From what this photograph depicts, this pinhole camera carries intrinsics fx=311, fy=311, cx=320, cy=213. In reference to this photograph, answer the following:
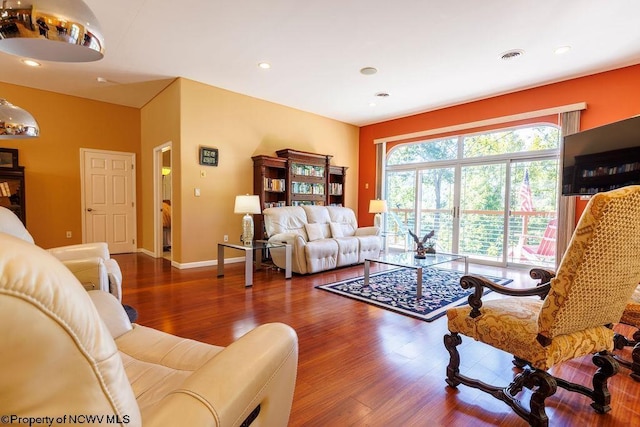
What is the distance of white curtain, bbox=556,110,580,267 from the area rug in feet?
3.51

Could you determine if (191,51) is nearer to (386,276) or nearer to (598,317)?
(386,276)

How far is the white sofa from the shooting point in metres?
4.44

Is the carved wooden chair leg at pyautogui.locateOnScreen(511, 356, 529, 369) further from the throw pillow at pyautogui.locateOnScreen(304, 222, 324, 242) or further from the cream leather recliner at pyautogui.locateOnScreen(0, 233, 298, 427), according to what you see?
the throw pillow at pyautogui.locateOnScreen(304, 222, 324, 242)

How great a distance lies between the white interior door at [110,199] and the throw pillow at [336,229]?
4.04 meters

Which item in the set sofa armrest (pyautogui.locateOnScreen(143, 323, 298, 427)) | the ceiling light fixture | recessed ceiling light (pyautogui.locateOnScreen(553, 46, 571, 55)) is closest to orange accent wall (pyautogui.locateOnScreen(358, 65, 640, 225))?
recessed ceiling light (pyautogui.locateOnScreen(553, 46, 571, 55))

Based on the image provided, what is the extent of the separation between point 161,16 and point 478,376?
4068mm

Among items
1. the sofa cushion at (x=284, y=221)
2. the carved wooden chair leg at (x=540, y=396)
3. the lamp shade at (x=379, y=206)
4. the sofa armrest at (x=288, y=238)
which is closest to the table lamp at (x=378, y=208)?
the lamp shade at (x=379, y=206)

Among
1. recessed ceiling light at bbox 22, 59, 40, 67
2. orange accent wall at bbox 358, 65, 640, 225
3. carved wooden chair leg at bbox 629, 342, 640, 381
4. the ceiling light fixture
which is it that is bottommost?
carved wooden chair leg at bbox 629, 342, 640, 381

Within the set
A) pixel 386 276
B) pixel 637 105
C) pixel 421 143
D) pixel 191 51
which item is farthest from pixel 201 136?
pixel 637 105

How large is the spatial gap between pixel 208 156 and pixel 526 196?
16.9 ft

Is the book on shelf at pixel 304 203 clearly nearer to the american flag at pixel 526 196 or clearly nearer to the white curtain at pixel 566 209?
the american flag at pixel 526 196

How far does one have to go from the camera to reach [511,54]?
3.78 metres

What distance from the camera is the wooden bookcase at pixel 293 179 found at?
215 inches

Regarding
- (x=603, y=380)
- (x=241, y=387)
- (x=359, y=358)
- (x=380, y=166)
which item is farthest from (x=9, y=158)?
(x=603, y=380)
